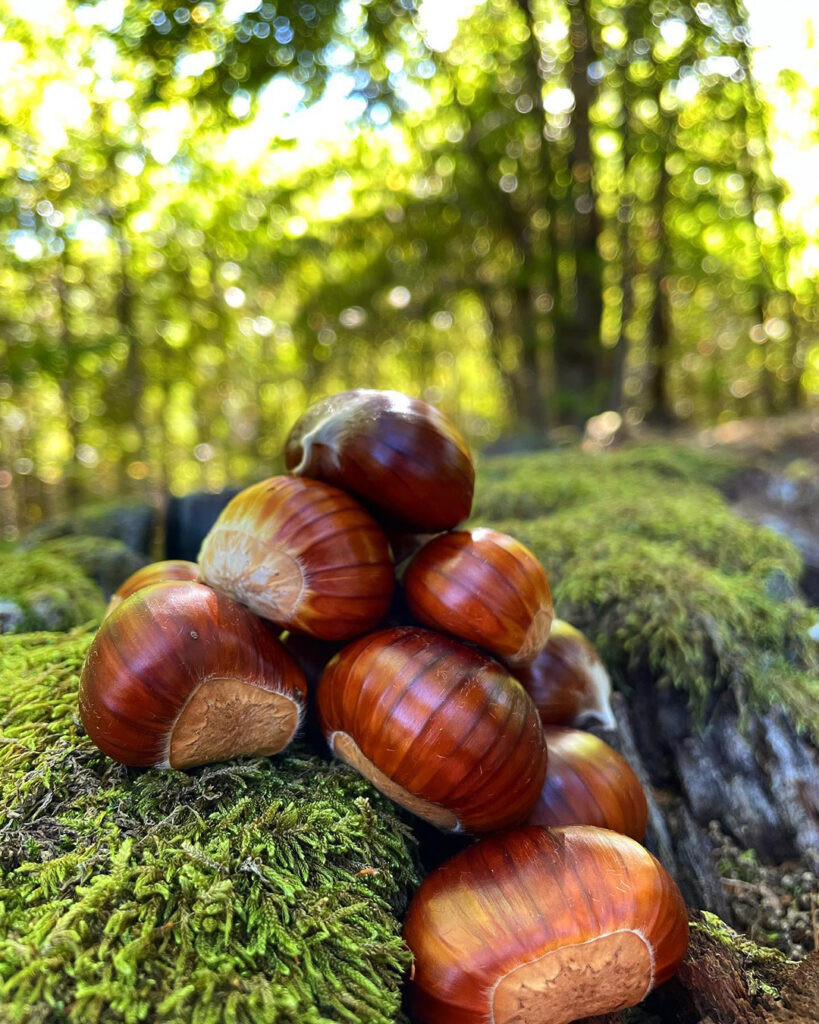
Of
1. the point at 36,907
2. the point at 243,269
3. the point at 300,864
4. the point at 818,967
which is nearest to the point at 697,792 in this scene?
the point at 818,967

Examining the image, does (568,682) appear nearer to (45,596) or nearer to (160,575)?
(160,575)

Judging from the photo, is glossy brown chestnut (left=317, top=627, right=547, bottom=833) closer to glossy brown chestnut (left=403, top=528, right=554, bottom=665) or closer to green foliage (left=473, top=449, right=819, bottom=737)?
glossy brown chestnut (left=403, top=528, right=554, bottom=665)

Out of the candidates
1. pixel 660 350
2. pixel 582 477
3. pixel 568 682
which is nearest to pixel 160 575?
pixel 568 682

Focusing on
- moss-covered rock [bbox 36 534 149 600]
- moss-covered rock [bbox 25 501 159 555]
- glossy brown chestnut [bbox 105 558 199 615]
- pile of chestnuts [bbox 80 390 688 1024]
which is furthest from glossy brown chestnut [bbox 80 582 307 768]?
moss-covered rock [bbox 25 501 159 555]

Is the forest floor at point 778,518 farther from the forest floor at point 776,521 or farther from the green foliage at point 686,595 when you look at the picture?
the green foliage at point 686,595

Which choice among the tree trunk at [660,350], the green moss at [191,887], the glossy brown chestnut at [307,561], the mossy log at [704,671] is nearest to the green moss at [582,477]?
the mossy log at [704,671]

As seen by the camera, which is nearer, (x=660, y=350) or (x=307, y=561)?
(x=307, y=561)
